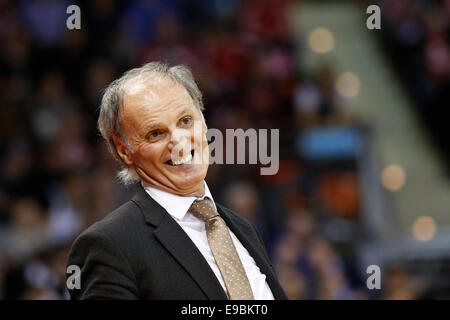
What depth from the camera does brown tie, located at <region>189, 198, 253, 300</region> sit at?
1803 millimetres

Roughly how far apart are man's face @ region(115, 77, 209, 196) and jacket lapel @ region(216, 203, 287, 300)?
0.49ft

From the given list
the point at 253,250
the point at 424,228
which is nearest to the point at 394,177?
the point at 424,228

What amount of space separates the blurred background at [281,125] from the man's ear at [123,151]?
2.79m

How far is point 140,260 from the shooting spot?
1.73m

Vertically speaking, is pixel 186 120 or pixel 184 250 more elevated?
pixel 186 120

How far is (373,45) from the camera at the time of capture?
8.50 meters

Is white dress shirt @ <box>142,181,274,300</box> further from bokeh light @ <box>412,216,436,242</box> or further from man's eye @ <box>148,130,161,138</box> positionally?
bokeh light @ <box>412,216,436,242</box>

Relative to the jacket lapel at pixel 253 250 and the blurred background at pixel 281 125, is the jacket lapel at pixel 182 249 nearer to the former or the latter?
the jacket lapel at pixel 253 250

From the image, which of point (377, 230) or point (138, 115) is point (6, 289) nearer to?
point (377, 230)

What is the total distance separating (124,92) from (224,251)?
43cm

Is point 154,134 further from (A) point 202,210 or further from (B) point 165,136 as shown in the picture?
(A) point 202,210

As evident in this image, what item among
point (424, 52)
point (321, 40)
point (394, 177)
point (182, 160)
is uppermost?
point (321, 40)

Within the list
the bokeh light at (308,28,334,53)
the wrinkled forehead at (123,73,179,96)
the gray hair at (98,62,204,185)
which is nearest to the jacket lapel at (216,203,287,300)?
the gray hair at (98,62,204,185)
